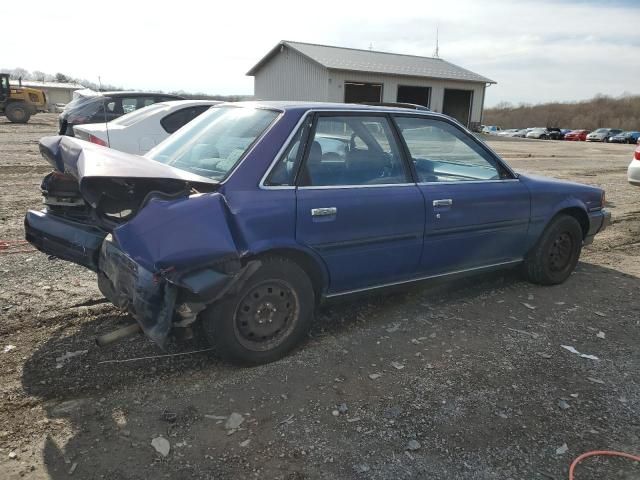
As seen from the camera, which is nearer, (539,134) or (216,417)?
(216,417)

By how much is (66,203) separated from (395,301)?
2.76m

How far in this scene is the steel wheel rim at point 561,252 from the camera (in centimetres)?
507

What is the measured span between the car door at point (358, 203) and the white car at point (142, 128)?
14.8ft

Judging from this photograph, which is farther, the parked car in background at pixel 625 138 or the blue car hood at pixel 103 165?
the parked car in background at pixel 625 138

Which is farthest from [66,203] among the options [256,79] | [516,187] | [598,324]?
[256,79]

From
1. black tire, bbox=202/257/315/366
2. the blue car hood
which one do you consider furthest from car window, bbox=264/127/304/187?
black tire, bbox=202/257/315/366

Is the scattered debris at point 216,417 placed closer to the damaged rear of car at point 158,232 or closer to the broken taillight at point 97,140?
the damaged rear of car at point 158,232

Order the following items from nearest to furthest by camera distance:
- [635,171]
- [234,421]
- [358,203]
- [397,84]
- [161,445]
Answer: [161,445], [234,421], [358,203], [635,171], [397,84]

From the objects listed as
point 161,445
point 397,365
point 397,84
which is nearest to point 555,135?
point 397,84

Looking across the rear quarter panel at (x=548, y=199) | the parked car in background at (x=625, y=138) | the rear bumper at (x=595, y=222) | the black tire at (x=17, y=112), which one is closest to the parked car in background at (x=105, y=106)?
the rear quarter panel at (x=548, y=199)

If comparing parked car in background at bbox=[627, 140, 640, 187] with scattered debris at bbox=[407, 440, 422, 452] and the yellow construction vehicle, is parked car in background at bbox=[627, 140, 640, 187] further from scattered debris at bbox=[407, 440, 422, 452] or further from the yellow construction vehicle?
the yellow construction vehicle

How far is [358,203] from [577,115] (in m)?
88.8

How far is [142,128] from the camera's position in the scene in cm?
757

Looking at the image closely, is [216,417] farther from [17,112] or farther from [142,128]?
[17,112]
